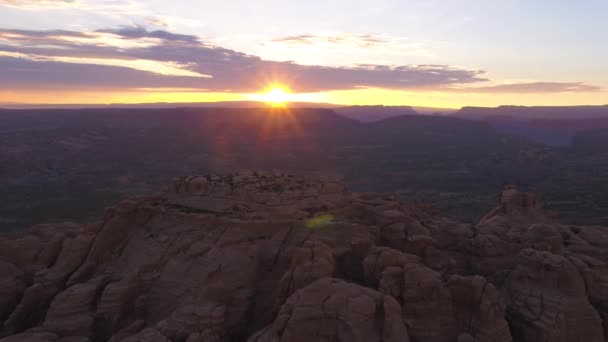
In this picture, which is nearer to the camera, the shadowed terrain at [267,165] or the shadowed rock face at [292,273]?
the shadowed rock face at [292,273]

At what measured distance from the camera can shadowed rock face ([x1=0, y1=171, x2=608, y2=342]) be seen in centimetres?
1650

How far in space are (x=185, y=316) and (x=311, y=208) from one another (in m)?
7.88

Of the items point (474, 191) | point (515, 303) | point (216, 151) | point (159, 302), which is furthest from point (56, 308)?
point (216, 151)

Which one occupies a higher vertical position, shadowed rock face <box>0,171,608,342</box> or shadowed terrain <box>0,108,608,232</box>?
shadowed rock face <box>0,171,608,342</box>

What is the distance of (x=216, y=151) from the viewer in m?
160

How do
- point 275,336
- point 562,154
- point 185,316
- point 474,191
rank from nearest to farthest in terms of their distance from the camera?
1. point 275,336
2. point 185,316
3. point 474,191
4. point 562,154

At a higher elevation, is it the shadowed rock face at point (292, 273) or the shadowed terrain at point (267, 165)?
→ the shadowed rock face at point (292, 273)

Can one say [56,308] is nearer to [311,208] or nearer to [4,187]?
[311,208]

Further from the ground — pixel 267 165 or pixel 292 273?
pixel 292 273

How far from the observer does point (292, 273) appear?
59.3 ft

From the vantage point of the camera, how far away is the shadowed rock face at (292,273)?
54.1ft

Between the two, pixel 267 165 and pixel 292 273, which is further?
pixel 267 165

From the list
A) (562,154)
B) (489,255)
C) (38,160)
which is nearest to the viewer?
(489,255)

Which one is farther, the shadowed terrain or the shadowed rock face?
the shadowed terrain
